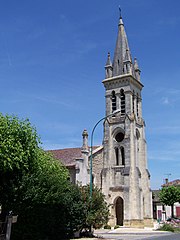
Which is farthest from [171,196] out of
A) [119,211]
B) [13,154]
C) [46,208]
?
[13,154]

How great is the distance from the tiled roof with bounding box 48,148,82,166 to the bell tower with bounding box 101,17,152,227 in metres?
3.94

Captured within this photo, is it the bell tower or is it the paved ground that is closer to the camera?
the paved ground

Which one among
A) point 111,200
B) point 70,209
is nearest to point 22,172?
point 70,209

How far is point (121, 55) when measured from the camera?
1801 inches

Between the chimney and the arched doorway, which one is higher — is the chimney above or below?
above

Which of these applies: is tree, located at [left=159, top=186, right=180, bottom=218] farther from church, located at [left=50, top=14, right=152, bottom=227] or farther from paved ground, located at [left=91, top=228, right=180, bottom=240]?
paved ground, located at [left=91, top=228, right=180, bottom=240]

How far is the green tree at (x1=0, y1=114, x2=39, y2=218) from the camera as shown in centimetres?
1884

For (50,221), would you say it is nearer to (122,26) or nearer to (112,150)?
(112,150)

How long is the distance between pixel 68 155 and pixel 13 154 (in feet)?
73.2

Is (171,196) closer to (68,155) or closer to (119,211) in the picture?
(119,211)

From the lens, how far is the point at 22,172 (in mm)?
21578

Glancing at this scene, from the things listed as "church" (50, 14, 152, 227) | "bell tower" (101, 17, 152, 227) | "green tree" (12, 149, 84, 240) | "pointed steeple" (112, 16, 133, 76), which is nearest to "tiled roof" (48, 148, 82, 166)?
"church" (50, 14, 152, 227)

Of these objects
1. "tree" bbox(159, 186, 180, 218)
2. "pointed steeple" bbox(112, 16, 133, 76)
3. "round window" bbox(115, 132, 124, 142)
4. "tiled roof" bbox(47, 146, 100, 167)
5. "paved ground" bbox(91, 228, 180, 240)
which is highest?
"pointed steeple" bbox(112, 16, 133, 76)

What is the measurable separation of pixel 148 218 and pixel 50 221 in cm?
2139
